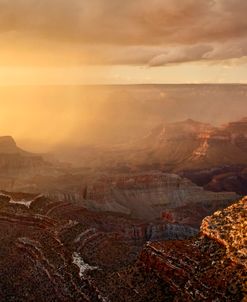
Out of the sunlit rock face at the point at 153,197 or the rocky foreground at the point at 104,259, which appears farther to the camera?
the sunlit rock face at the point at 153,197

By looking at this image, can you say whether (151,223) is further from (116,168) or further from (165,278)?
(116,168)

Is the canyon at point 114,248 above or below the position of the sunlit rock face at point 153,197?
above

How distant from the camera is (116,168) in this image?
19250 cm

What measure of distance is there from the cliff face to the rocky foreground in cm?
7

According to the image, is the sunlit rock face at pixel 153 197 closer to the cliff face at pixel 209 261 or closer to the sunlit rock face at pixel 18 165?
the sunlit rock face at pixel 18 165

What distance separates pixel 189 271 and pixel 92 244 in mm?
24636

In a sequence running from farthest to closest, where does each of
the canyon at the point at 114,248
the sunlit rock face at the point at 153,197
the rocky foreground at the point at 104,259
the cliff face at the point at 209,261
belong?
the sunlit rock face at the point at 153,197, the canyon at the point at 114,248, the rocky foreground at the point at 104,259, the cliff face at the point at 209,261

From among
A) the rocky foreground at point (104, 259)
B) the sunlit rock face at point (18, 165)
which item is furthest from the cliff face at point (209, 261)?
the sunlit rock face at point (18, 165)

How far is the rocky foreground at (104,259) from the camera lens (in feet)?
145

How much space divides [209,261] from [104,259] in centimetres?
2068

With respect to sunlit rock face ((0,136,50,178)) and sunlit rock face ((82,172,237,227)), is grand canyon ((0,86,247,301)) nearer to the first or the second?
sunlit rock face ((82,172,237,227))

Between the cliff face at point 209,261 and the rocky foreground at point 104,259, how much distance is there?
73 millimetres

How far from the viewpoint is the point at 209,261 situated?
4541 cm

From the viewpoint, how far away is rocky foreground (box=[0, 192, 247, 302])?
44.2 m
